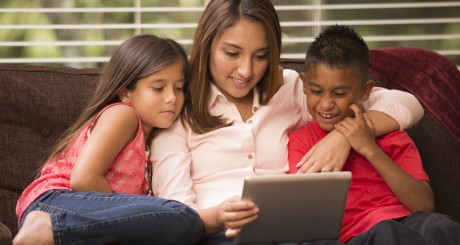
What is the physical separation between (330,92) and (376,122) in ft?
0.53

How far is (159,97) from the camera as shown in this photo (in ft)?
7.38

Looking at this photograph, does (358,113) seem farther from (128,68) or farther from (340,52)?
(128,68)

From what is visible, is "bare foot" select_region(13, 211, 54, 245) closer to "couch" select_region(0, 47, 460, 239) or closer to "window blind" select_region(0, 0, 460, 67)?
"couch" select_region(0, 47, 460, 239)

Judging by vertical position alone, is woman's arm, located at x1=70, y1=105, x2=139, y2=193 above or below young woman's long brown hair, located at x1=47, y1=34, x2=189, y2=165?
below

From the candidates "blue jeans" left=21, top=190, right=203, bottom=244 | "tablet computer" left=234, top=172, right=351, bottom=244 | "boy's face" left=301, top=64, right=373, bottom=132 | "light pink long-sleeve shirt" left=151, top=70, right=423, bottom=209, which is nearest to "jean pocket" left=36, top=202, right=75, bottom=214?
"blue jeans" left=21, top=190, right=203, bottom=244

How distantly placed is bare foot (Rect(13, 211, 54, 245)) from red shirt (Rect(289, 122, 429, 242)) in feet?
2.40

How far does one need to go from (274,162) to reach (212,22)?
0.44m

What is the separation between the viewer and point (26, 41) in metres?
3.40

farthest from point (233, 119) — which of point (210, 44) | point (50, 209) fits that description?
point (50, 209)

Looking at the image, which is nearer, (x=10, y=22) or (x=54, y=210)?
(x=54, y=210)

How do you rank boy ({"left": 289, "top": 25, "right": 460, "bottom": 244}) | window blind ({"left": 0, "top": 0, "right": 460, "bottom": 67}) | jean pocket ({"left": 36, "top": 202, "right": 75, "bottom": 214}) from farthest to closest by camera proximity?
window blind ({"left": 0, "top": 0, "right": 460, "bottom": 67})
boy ({"left": 289, "top": 25, "right": 460, "bottom": 244})
jean pocket ({"left": 36, "top": 202, "right": 75, "bottom": 214})

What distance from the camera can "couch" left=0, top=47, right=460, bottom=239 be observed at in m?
2.37

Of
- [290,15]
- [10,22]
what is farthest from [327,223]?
[10,22]

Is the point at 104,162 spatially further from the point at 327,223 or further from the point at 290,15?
the point at 290,15
